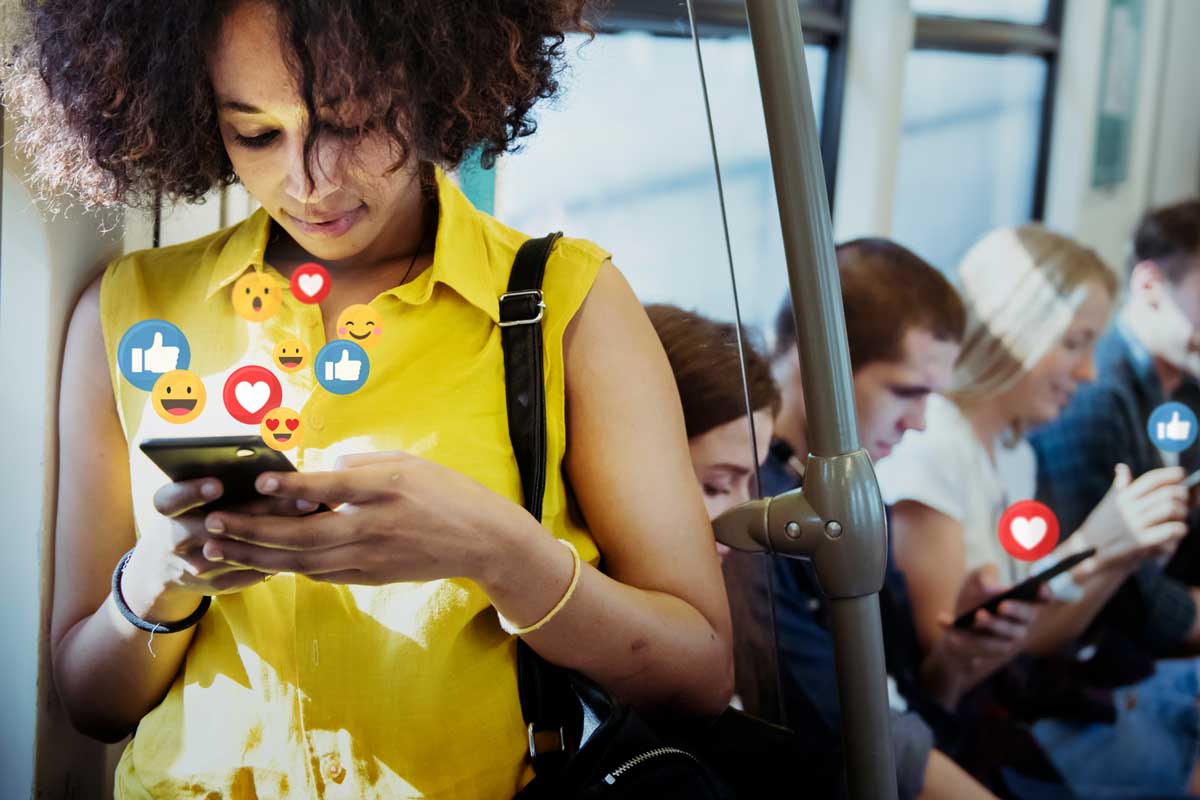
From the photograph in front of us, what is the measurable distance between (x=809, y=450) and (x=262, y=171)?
1.26 ft

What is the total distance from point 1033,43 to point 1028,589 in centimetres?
78

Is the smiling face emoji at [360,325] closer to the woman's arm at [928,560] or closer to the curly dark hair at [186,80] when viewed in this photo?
the curly dark hair at [186,80]

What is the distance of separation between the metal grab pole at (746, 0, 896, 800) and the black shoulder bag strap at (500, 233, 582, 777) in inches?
6.6

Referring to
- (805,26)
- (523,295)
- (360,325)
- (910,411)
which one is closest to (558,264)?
(523,295)

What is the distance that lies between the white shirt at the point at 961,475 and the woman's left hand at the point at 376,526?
3.31 feet

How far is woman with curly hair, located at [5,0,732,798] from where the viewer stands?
2.01 feet

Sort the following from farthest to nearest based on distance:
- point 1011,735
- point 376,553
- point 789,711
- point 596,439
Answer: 1. point 1011,735
2. point 789,711
3. point 596,439
4. point 376,553

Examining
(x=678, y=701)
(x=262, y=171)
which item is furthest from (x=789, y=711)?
(x=262, y=171)

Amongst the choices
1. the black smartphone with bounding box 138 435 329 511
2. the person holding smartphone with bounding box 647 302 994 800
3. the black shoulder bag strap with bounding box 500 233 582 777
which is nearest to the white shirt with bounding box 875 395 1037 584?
the person holding smartphone with bounding box 647 302 994 800

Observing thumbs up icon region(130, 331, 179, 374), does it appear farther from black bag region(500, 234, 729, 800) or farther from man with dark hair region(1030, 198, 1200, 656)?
man with dark hair region(1030, 198, 1200, 656)

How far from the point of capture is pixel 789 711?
37.2 inches

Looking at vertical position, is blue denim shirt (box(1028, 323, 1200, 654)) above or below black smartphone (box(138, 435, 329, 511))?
below

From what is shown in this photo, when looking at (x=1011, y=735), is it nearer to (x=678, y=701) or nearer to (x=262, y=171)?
(x=678, y=701)

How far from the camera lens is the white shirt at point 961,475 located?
1565mm
